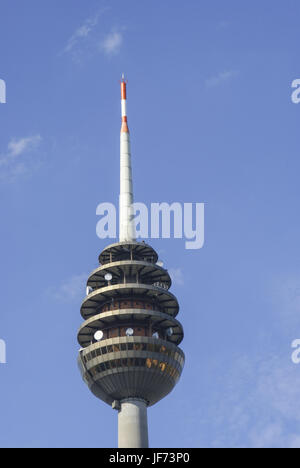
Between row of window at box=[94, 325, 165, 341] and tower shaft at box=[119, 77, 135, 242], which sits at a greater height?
tower shaft at box=[119, 77, 135, 242]

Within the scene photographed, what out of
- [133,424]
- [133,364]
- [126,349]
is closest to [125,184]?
[126,349]

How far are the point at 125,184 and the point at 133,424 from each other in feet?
156

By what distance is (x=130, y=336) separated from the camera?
376 ft

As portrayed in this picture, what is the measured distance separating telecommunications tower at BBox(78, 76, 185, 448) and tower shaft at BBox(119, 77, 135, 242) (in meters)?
2.52

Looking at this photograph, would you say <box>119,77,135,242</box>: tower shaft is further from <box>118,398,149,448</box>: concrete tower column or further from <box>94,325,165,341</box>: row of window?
<box>118,398,149,448</box>: concrete tower column

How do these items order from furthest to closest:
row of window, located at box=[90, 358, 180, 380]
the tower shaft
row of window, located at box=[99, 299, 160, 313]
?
the tower shaft
row of window, located at box=[99, 299, 160, 313]
row of window, located at box=[90, 358, 180, 380]

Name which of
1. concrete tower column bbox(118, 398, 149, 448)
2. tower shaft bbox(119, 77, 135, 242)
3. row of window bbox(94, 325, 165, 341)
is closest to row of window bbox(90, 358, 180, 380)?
row of window bbox(94, 325, 165, 341)

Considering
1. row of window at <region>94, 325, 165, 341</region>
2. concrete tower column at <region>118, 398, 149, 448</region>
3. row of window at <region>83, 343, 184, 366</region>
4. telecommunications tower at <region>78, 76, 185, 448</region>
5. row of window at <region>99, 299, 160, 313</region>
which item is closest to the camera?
concrete tower column at <region>118, 398, 149, 448</region>

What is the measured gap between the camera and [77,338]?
403 feet

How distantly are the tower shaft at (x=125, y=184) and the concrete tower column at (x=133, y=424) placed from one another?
30.7 meters

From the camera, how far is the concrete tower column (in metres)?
110

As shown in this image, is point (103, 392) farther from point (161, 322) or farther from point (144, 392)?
point (161, 322)
